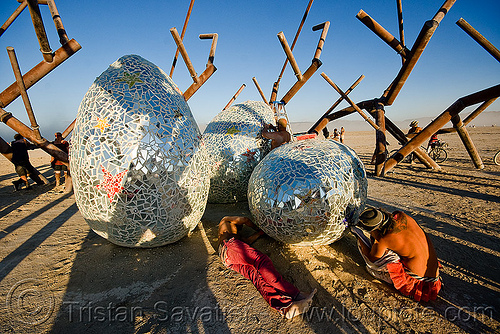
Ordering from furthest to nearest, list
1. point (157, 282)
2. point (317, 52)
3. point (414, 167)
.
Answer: point (414, 167)
point (317, 52)
point (157, 282)

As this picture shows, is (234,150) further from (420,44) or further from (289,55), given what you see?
(420,44)

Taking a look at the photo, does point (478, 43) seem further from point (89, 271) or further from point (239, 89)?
point (89, 271)

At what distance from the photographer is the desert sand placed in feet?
7.55

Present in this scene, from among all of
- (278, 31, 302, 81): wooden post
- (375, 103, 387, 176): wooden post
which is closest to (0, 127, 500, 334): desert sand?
(375, 103, 387, 176): wooden post

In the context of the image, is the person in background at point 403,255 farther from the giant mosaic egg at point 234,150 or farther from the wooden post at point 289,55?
the wooden post at point 289,55

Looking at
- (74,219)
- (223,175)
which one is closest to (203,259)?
(223,175)

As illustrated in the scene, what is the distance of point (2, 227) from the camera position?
4746 millimetres

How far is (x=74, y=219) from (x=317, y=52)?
7354 mm

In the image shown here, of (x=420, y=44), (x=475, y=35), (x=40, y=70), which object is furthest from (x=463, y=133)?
(x=40, y=70)

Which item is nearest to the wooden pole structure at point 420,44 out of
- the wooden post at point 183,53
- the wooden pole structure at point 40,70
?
the wooden post at point 183,53

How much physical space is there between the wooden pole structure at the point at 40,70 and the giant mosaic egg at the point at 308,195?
4.18 metres

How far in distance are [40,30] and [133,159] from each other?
296 cm

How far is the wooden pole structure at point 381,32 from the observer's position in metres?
4.87

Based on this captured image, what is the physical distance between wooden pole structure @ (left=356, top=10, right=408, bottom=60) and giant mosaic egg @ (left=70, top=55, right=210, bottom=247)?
14.8 feet
